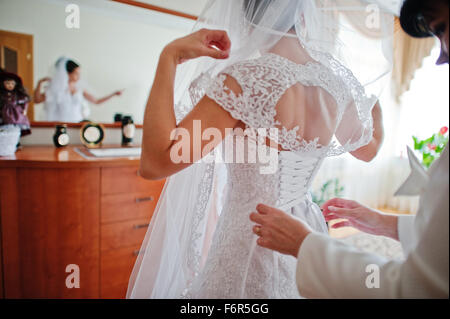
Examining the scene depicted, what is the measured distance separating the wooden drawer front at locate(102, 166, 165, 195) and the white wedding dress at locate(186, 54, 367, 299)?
99 centimetres

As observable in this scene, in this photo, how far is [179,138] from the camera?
0.64 meters

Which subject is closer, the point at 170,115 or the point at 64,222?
the point at 170,115

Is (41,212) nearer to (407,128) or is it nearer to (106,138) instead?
(106,138)

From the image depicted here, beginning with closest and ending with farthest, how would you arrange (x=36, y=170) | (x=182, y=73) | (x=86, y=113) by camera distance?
(x=182, y=73), (x=36, y=170), (x=86, y=113)

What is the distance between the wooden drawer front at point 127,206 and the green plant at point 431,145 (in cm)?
275

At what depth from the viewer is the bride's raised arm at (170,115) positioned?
0.64 metres

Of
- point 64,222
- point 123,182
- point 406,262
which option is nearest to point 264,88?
point 406,262

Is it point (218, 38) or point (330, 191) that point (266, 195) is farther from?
point (330, 191)

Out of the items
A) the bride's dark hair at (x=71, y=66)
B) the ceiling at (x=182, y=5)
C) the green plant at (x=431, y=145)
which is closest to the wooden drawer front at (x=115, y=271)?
the bride's dark hair at (x=71, y=66)

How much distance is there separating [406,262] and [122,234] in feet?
5.01

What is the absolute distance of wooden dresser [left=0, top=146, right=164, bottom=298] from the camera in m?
1.46

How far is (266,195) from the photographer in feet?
2.58

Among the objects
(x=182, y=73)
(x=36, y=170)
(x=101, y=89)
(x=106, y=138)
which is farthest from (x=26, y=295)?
(x=182, y=73)
